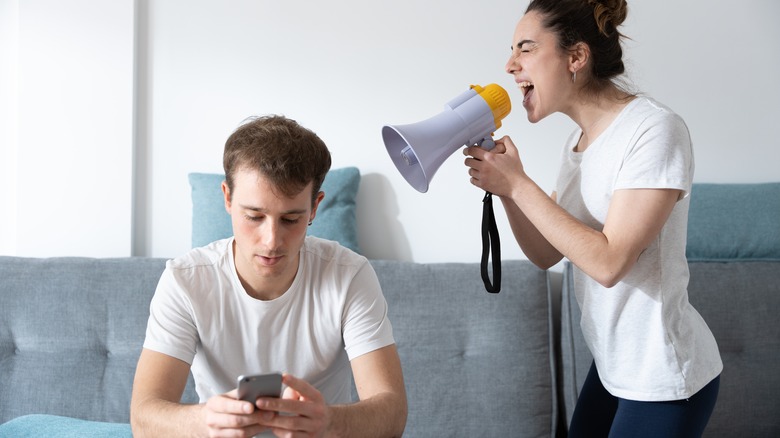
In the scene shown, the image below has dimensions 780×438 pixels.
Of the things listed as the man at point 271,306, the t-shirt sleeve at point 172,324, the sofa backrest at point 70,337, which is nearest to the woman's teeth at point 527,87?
the man at point 271,306

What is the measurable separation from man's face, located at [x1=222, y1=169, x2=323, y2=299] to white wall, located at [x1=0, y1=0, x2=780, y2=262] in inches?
47.9

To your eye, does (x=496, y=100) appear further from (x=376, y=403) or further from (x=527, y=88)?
(x=376, y=403)

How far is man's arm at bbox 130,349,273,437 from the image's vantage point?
3.58 ft

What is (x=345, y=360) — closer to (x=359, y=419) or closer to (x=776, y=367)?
(x=359, y=419)

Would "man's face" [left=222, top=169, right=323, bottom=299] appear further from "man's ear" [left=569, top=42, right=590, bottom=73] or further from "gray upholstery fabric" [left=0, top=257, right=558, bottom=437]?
"gray upholstery fabric" [left=0, top=257, right=558, bottom=437]

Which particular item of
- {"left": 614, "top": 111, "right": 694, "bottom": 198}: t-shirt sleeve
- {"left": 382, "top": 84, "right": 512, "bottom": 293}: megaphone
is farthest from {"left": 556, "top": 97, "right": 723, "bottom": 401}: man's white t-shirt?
{"left": 382, "top": 84, "right": 512, "bottom": 293}: megaphone

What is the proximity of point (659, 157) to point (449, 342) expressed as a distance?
1.16 meters

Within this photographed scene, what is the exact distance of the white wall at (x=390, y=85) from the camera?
2609 mm

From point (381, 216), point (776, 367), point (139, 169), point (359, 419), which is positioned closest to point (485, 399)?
point (381, 216)

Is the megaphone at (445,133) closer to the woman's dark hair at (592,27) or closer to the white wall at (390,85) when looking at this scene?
the woman's dark hair at (592,27)

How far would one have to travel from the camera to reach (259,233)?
1.39 m

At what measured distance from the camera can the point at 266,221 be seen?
1387 millimetres

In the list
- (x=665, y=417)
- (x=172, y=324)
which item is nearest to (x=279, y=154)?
(x=172, y=324)

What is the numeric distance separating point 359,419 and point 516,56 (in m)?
0.82
